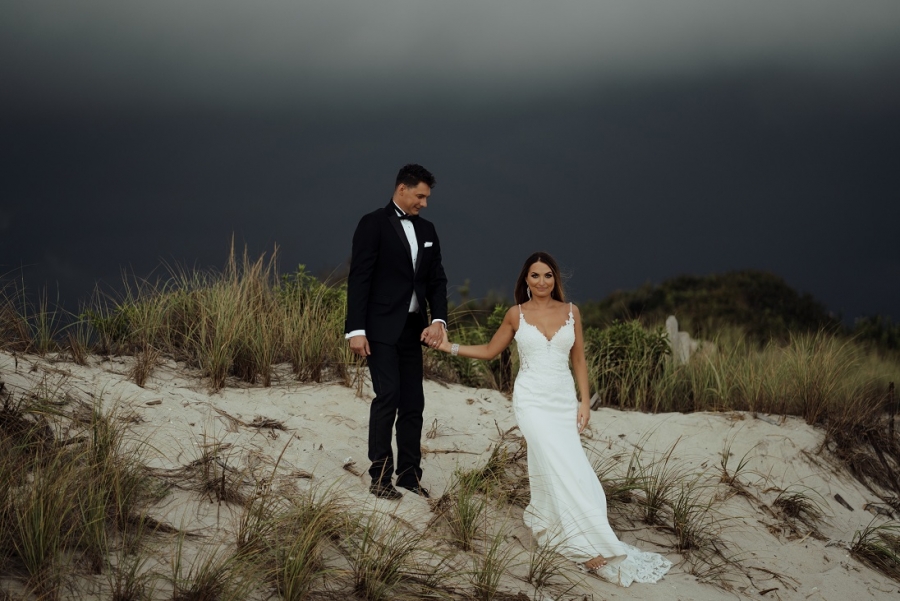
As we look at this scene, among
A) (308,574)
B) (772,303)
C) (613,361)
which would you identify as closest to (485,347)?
(308,574)

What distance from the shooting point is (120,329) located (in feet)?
30.8

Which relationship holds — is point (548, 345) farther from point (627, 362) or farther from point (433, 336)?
point (627, 362)

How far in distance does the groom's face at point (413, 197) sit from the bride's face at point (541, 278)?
38.0 inches

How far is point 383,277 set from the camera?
634 cm

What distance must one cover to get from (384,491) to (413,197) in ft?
7.11

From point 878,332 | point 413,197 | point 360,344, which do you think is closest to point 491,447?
point 360,344

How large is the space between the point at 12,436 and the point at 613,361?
7043 millimetres

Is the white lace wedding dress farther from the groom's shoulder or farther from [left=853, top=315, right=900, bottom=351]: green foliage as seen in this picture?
[left=853, top=315, right=900, bottom=351]: green foliage

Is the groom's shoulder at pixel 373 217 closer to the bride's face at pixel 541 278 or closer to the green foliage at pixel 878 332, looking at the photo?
the bride's face at pixel 541 278

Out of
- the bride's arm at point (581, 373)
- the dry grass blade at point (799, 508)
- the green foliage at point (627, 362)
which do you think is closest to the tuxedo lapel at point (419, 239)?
the bride's arm at point (581, 373)

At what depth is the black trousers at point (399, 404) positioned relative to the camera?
20.4 feet

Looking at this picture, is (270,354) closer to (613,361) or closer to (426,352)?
(426,352)

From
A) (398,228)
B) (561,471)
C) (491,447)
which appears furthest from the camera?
(491,447)

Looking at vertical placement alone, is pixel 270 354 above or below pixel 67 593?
above
